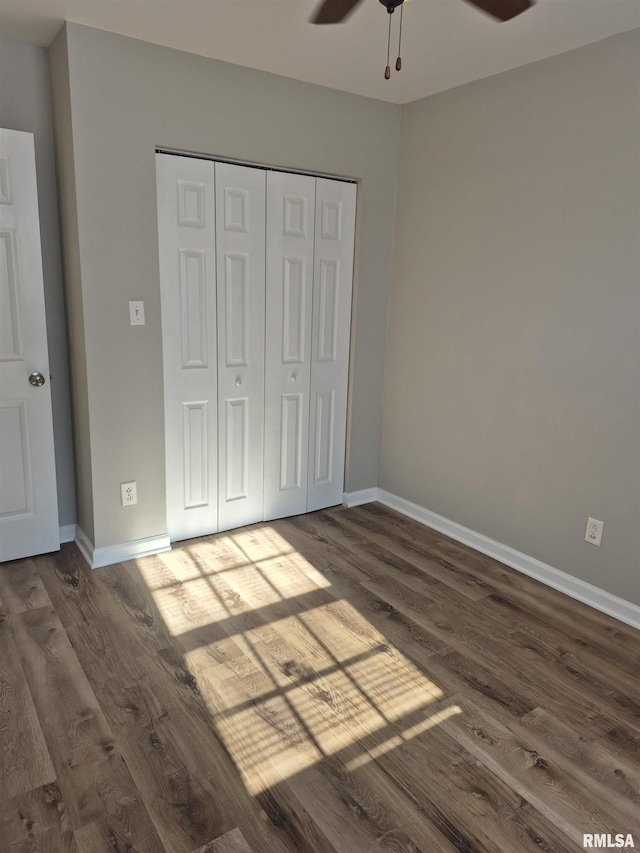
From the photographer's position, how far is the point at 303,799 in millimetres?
1758

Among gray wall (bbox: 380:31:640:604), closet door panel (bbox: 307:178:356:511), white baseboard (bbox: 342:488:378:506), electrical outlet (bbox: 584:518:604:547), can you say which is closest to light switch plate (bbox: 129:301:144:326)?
closet door panel (bbox: 307:178:356:511)

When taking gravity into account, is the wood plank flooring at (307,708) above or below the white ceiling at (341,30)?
below

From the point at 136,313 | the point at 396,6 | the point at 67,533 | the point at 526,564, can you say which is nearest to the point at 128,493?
the point at 67,533

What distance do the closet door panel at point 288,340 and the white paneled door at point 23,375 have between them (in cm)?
116

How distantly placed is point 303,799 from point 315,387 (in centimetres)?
234

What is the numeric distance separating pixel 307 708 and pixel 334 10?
7.58ft

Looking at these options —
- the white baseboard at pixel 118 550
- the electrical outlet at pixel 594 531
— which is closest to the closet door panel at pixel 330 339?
the white baseboard at pixel 118 550

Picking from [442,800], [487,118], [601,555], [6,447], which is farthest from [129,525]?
[487,118]

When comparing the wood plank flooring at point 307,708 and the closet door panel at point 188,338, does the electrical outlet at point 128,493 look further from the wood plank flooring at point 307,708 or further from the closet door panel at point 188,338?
the wood plank flooring at point 307,708

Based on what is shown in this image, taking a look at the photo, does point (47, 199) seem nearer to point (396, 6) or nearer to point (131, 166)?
point (131, 166)

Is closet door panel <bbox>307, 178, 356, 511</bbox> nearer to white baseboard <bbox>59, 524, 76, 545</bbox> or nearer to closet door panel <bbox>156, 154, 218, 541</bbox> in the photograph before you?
closet door panel <bbox>156, 154, 218, 541</bbox>

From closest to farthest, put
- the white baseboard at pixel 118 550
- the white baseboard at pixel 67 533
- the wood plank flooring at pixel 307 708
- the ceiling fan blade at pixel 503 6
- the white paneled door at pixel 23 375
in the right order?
the wood plank flooring at pixel 307 708 → the ceiling fan blade at pixel 503 6 → the white paneled door at pixel 23 375 → the white baseboard at pixel 118 550 → the white baseboard at pixel 67 533

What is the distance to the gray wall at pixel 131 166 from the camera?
268 centimetres

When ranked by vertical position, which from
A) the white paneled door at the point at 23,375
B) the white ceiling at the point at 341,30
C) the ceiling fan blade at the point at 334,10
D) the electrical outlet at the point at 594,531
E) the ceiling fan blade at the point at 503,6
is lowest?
the electrical outlet at the point at 594,531
